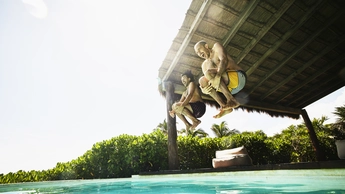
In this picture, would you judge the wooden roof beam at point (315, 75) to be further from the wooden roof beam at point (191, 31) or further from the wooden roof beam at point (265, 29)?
the wooden roof beam at point (191, 31)

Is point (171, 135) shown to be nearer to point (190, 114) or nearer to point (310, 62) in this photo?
point (190, 114)

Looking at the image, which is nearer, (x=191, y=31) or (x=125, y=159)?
(x=191, y=31)

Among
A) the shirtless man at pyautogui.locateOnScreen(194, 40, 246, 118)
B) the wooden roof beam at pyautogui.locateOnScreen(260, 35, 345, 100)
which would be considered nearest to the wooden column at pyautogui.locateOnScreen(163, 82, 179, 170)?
the shirtless man at pyautogui.locateOnScreen(194, 40, 246, 118)

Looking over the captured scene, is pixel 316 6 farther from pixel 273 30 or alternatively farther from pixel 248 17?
pixel 248 17

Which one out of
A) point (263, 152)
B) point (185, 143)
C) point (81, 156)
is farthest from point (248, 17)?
point (263, 152)

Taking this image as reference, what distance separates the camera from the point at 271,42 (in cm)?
599

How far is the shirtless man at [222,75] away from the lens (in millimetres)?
3266

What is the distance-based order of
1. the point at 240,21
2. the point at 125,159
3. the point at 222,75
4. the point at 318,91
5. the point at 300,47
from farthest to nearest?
the point at 125,159, the point at 318,91, the point at 300,47, the point at 240,21, the point at 222,75

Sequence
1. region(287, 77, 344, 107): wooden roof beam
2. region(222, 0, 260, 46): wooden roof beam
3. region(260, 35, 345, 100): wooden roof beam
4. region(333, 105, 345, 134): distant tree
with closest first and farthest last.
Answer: region(222, 0, 260, 46): wooden roof beam < region(260, 35, 345, 100): wooden roof beam < region(287, 77, 344, 107): wooden roof beam < region(333, 105, 345, 134): distant tree

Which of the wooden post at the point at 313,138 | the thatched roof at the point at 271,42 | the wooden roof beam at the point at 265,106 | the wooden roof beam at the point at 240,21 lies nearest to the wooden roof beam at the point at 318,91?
the thatched roof at the point at 271,42

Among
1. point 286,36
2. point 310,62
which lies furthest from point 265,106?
point 286,36

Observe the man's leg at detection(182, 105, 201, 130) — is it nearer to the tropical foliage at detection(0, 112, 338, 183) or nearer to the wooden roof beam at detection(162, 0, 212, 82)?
the wooden roof beam at detection(162, 0, 212, 82)

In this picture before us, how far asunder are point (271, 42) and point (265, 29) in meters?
0.89

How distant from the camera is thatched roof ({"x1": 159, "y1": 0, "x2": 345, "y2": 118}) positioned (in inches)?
192
